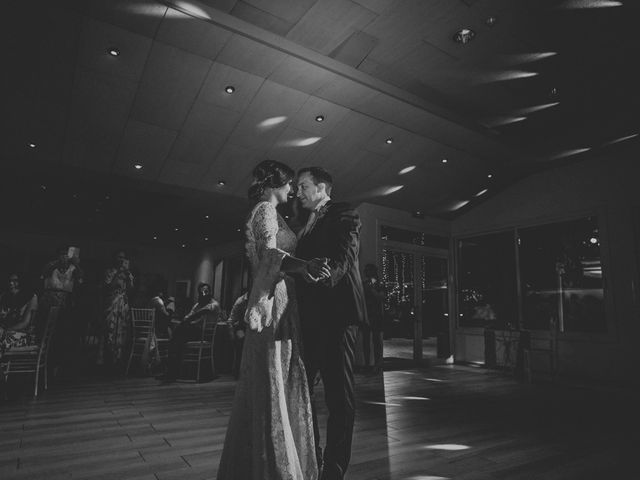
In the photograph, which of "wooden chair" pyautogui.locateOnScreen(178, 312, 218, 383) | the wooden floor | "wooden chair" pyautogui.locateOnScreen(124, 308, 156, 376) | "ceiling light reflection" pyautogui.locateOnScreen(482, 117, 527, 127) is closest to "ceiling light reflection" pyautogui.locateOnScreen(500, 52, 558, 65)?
"ceiling light reflection" pyautogui.locateOnScreen(482, 117, 527, 127)

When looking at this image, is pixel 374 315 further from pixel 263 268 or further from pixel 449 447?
pixel 263 268

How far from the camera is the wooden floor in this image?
7.23 ft

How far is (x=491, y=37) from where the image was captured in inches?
161

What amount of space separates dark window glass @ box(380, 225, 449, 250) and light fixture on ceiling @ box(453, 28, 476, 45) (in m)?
4.34

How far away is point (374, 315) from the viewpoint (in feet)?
21.2

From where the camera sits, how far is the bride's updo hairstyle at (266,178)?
74.9 inches

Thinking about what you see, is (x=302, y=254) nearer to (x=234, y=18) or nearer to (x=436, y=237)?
(x=234, y=18)

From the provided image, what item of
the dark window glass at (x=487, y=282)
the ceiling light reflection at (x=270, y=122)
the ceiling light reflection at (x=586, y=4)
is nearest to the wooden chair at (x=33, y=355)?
the ceiling light reflection at (x=270, y=122)

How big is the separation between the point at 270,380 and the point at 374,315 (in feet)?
16.6

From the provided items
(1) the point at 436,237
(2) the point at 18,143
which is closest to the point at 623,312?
(1) the point at 436,237

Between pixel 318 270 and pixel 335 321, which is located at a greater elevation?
pixel 318 270

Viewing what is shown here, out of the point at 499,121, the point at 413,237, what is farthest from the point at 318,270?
the point at 413,237

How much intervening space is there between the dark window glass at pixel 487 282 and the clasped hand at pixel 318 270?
23.5 feet

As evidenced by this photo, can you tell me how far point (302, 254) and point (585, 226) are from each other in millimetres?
6885
